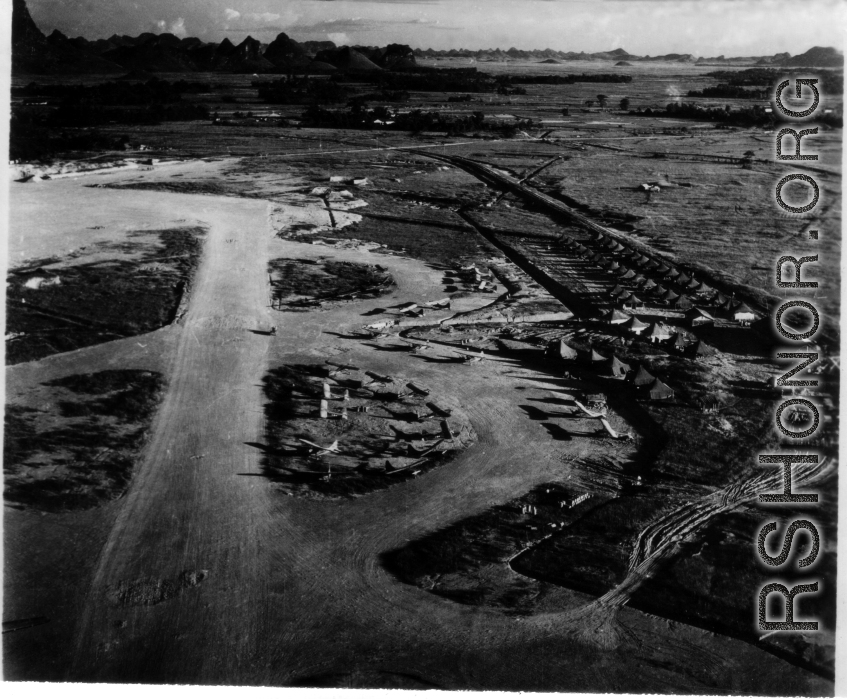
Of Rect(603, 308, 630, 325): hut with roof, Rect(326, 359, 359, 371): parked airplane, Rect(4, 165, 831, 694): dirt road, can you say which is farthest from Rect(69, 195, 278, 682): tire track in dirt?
Rect(603, 308, 630, 325): hut with roof

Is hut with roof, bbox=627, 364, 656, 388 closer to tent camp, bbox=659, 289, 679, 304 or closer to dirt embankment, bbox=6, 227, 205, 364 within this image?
tent camp, bbox=659, 289, 679, 304

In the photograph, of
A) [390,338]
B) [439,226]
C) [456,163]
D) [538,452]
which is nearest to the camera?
[538,452]

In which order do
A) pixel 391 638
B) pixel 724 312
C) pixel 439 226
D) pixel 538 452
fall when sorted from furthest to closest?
1. pixel 439 226
2. pixel 724 312
3. pixel 538 452
4. pixel 391 638

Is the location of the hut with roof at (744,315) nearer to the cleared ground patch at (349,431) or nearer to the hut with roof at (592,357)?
the hut with roof at (592,357)

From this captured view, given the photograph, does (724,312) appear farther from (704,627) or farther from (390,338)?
(704,627)

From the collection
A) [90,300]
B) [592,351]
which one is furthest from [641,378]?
[90,300]

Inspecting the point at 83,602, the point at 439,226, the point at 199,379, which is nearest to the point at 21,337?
the point at 199,379
